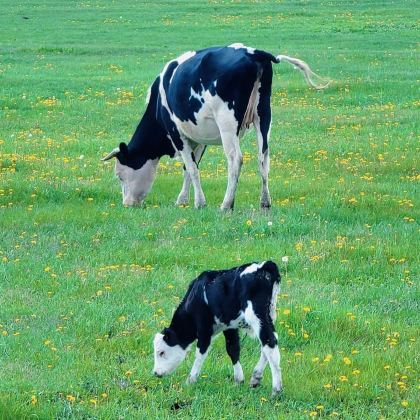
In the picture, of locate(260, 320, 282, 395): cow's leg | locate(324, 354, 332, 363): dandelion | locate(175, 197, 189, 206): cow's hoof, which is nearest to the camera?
locate(260, 320, 282, 395): cow's leg

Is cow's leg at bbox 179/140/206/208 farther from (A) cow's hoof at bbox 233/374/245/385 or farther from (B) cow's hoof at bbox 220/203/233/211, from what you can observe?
(A) cow's hoof at bbox 233/374/245/385

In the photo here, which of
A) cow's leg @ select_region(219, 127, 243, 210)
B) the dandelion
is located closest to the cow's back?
cow's leg @ select_region(219, 127, 243, 210)

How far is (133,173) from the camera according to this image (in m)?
14.8

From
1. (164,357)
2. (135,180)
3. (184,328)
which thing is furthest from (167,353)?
(135,180)

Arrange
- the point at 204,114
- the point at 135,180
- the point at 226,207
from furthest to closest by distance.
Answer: the point at 135,180, the point at 204,114, the point at 226,207

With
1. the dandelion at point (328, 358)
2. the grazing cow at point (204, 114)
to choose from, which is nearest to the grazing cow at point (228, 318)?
the dandelion at point (328, 358)

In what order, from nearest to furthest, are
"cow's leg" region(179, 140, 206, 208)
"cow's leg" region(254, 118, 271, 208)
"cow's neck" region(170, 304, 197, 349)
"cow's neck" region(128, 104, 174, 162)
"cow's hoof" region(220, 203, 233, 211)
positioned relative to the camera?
"cow's neck" region(170, 304, 197, 349) → "cow's hoof" region(220, 203, 233, 211) → "cow's leg" region(254, 118, 271, 208) → "cow's leg" region(179, 140, 206, 208) → "cow's neck" region(128, 104, 174, 162)

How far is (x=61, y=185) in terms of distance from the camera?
1473 centimetres

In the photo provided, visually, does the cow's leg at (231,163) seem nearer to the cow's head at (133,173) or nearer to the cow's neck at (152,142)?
the cow's head at (133,173)

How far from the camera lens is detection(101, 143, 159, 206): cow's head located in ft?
47.6

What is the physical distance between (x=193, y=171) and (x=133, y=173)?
3.36ft

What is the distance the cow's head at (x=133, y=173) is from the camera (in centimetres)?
1450

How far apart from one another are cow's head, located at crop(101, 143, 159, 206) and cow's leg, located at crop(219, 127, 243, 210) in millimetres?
1492

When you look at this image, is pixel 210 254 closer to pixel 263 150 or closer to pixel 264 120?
pixel 263 150
